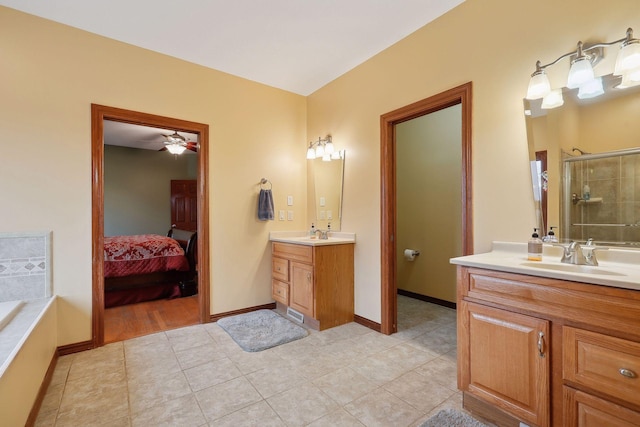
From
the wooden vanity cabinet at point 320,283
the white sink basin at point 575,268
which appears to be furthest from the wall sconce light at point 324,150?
the white sink basin at point 575,268

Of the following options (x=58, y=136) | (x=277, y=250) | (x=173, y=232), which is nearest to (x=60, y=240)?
(x=58, y=136)

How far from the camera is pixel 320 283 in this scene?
8.96ft

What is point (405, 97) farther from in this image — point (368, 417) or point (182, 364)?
point (182, 364)

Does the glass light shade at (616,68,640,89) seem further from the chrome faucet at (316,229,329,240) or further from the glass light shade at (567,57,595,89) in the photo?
the chrome faucet at (316,229,329,240)

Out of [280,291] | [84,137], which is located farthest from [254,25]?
[280,291]

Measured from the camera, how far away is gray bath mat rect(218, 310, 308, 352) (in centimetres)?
246

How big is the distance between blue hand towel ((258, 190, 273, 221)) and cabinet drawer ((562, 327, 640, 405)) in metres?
2.65

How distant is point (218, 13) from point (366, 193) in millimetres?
1934

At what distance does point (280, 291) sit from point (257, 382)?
4.46 feet

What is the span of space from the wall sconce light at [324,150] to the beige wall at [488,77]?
19.2 inches

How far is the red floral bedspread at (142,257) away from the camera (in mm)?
3505

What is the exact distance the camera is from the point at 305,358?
87.0 inches

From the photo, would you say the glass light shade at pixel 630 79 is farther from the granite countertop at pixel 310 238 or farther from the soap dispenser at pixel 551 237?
the granite countertop at pixel 310 238

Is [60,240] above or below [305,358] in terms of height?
above
